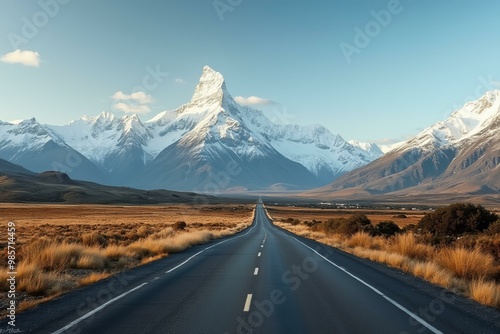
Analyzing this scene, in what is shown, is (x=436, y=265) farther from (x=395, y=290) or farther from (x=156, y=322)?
(x=156, y=322)

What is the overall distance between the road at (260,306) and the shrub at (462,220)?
18272mm

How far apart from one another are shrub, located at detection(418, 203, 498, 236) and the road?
59.9 ft

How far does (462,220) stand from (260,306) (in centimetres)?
2684

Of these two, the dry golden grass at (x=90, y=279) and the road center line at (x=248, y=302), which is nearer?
the road center line at (x=248, y=302)

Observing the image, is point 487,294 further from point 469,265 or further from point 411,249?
point 411,249

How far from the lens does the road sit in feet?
30.3

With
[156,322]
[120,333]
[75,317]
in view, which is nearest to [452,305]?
[156,322]

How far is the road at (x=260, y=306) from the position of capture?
30.3 ft

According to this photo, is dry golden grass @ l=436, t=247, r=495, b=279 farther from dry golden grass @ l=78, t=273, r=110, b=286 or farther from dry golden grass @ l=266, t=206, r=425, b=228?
dry golden grass @ l=266, t=206, r=425, b=228

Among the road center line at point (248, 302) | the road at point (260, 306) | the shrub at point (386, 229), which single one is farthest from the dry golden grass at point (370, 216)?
the road center line at point (248, 302)

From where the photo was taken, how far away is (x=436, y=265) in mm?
17578

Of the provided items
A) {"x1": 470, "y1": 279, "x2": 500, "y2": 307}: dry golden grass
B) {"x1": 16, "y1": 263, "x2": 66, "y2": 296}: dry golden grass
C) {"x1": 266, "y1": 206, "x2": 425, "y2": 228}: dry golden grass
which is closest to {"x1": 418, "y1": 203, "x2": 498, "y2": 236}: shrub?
{"x1": 470, "y1": 279, "x2": 500, "y2": 307}: dry golden grass

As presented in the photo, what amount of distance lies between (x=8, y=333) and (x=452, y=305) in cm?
1030

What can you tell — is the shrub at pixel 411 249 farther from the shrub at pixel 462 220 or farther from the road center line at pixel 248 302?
the road center line at pixel 248 302
